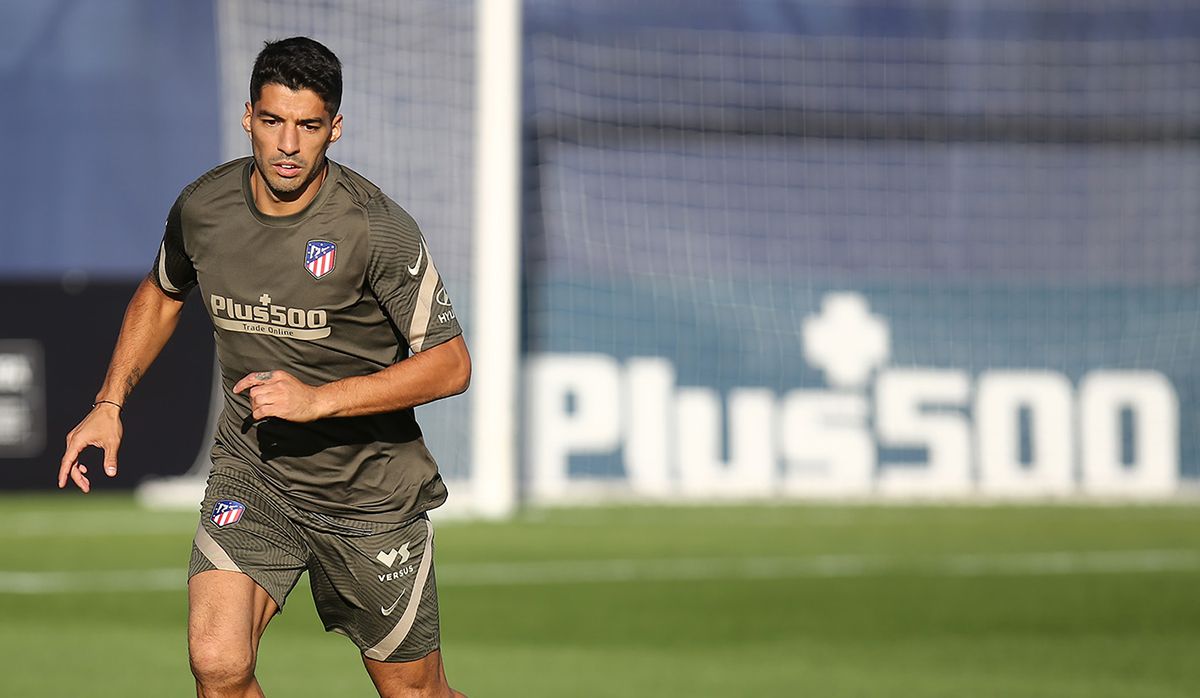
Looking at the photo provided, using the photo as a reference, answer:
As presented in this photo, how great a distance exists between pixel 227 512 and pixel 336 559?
30cm

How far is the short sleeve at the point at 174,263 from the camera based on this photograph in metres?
4.64

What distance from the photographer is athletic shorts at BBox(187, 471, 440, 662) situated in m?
4.62

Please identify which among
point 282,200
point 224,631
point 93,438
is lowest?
point 224,631

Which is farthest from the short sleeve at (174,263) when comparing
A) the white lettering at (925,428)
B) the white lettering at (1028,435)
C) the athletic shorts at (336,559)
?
the white lettering at (1028,435)

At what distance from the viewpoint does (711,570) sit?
11.0 m

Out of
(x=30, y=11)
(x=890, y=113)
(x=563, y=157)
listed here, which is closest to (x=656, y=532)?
(x=563, y=157)

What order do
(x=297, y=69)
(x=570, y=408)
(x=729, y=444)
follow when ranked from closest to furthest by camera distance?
(x=297, y=69) < (x=570, y=408) < (x=729, y=444)

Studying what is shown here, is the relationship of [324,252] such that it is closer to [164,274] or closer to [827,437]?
[164,274]

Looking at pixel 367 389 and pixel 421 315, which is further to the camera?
pixel 421 315

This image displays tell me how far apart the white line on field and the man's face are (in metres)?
6.31

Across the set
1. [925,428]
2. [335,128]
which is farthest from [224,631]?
[925,428]

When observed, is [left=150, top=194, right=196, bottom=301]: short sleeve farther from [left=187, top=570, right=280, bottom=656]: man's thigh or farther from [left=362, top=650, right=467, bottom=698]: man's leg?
[left=362, top=650, right=467, bottom=698]: man's leg

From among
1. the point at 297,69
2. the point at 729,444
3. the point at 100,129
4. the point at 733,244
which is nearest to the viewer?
the point at 297,69

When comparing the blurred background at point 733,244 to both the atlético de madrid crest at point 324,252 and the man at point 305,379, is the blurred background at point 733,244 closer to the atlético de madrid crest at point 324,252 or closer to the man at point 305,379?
the man at point 305,379
